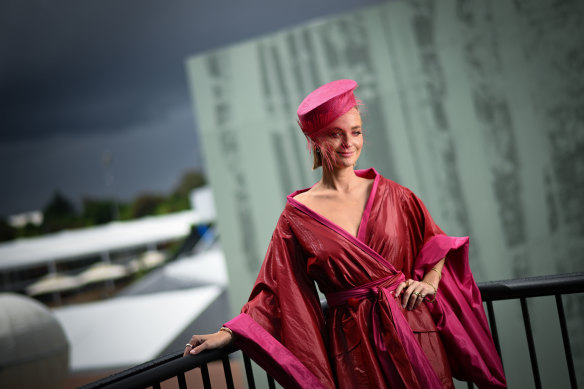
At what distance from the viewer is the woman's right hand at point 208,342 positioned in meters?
1.15

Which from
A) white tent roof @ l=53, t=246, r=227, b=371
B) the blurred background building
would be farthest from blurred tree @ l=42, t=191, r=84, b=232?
the blurred background building

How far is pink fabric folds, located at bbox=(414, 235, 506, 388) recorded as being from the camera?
3.83ft

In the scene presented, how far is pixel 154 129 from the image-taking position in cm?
7231

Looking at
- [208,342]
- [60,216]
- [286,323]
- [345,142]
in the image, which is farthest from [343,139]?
[60,216]

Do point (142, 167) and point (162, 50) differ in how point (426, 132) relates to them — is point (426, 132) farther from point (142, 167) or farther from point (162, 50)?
point (162, 50)

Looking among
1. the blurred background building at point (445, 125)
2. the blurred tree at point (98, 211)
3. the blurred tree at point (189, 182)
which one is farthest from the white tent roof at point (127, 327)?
the blurred tree at point (189, 182)

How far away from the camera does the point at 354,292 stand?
1.16m

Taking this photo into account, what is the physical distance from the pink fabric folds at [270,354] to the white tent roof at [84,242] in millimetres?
19147

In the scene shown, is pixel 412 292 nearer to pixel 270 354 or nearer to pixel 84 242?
pixel 270 354

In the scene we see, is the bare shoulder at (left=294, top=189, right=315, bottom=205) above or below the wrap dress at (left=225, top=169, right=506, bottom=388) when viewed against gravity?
above

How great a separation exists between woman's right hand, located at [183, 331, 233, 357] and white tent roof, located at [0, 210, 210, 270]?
19136 millimetres

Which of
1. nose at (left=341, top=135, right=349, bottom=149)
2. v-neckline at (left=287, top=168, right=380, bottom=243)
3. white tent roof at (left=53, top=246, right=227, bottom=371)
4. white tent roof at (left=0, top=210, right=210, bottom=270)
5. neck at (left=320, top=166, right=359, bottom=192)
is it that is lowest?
white tent roof at (left=53, top=246, right=227, bottom=371)

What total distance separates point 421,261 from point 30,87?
214 feet

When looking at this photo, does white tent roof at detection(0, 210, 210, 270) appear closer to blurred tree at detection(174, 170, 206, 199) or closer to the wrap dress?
the wrap dress
